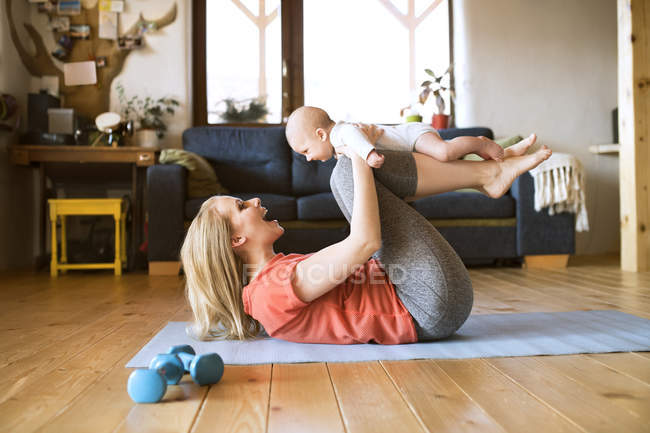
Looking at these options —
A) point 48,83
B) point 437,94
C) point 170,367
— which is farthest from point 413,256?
point 48,83

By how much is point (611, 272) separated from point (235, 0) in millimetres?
3413

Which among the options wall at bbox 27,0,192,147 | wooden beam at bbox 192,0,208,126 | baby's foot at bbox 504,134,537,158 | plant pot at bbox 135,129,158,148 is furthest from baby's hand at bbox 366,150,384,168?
wooden beam at bbox 192,0,208,126

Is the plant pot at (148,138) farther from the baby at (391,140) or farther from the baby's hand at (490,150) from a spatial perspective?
the baby's hand at (490,150)

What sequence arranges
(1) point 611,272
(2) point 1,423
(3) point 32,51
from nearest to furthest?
(2) point 1,423, (1) point 611,272, (3) point 32,51

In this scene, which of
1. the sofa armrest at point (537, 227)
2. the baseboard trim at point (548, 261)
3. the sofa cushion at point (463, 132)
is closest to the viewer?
the sofa armrest at point (537, 227)

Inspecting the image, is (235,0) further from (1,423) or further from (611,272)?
(1,423)

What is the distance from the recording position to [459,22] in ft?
14.1

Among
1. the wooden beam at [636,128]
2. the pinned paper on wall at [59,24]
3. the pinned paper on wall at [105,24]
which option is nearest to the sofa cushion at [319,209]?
the wooden beam at [636,128]

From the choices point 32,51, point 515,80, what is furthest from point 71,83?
point 515,80

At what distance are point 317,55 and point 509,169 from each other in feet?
10.4

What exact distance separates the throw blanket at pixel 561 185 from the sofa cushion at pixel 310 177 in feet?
4.54

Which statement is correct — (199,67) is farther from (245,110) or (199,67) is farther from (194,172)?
(194,172)

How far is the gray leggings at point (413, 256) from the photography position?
4.18 feet

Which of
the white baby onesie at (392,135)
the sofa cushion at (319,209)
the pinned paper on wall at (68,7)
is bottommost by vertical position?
the sofa cushion at (319,209)
